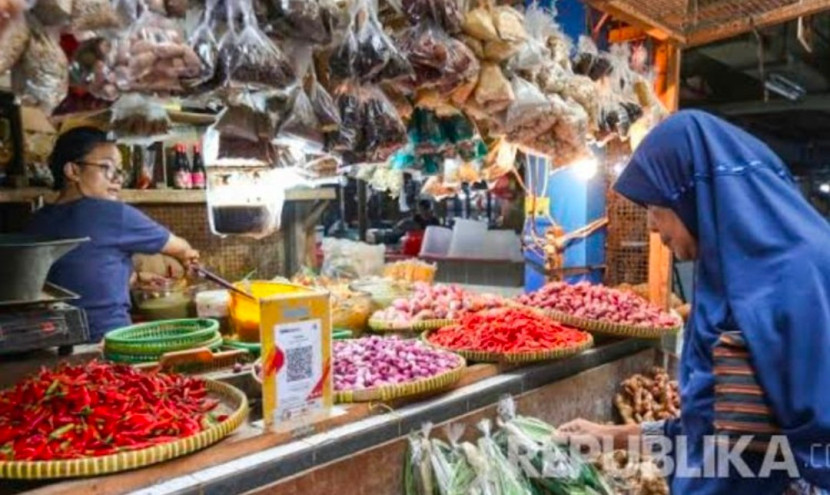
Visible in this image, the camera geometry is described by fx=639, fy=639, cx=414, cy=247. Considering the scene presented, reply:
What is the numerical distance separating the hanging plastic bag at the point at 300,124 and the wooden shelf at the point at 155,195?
7.45 ft

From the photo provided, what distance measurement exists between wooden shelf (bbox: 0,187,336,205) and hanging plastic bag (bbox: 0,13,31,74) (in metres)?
2.64

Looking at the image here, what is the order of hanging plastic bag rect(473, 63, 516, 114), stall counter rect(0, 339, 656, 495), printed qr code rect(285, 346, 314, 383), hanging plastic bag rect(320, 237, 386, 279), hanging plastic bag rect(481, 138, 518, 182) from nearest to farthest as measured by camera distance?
stall counter rect(0, 339, 656, 495), printed qr code rect(285, 346, 314, 383), hanging plastic bag rect(473, 63, 516, 114), hanging plastic bag rect(481, 138, 518, 182), hanging plastic bag rect(320, 237, 386, 279)

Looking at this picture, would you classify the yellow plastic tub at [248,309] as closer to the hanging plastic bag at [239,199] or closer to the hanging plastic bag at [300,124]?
the hanging plastic bag at [239,199]

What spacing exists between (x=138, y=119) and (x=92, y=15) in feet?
2.78

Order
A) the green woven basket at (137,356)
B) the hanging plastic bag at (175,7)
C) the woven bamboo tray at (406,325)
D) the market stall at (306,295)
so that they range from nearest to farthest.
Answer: the market stall at (306,295) → the hanging plastic bag at (175,7) → the green woven basket at (137,356) → the woven bamboo tray at (406,325)

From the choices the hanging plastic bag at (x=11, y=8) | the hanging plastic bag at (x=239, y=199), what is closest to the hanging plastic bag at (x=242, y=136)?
the hanging plastic bag at (x=239, y=199)

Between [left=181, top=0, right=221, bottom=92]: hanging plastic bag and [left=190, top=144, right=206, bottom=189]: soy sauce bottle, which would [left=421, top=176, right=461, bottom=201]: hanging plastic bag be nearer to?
[left=190, top=144, right=206, bottom=189]: soy sauce bottle

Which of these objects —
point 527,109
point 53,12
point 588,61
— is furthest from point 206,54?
point 588,61

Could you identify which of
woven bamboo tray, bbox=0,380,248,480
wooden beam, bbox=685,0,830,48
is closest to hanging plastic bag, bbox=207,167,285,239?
woven bamboo tray, bbox=0,380,248,480

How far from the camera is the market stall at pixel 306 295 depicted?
1.63 meters

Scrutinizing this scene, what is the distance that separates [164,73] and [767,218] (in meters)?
1.60

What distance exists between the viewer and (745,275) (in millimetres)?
1326

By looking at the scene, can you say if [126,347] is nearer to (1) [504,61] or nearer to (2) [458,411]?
(2) [458,411]

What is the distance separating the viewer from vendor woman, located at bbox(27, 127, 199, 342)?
9.64 ft
